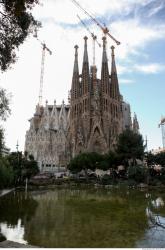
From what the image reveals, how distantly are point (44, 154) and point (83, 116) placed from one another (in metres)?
20.8

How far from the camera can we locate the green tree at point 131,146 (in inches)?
1824

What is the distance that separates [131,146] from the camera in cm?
4697

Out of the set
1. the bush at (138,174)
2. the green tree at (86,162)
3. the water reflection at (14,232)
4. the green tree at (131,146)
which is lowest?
the water reflection at (14,232)

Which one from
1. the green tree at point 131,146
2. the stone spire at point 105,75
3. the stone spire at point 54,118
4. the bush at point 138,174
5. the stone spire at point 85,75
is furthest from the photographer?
the stone spire at point 54,118

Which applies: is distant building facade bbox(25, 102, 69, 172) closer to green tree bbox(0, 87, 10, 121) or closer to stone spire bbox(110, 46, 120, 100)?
stone spire bbox(110, 46, 120, 100)

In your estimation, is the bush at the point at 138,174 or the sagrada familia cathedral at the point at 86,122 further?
the sagrada familia cathedral at the point at 86,122

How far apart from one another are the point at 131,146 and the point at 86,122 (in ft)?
92.5

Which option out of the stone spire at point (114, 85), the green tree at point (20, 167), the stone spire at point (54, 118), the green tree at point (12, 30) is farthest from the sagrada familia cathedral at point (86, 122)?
the green tree at point (12, 30)

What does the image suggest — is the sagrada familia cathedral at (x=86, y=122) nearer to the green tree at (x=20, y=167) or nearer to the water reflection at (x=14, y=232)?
the green tree at (x=20, y=167)

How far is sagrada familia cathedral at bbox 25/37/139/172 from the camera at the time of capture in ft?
240

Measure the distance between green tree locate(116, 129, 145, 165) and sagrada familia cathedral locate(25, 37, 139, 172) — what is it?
23118mm

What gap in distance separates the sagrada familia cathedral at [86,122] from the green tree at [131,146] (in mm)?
23118

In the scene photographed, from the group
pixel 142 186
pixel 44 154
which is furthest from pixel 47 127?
pixel 142 186

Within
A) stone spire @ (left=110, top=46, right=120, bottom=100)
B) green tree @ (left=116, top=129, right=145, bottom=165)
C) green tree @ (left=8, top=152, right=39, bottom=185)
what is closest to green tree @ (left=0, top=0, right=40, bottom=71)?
green tree @ (left=8, top=152, right=39, bottom=185)
